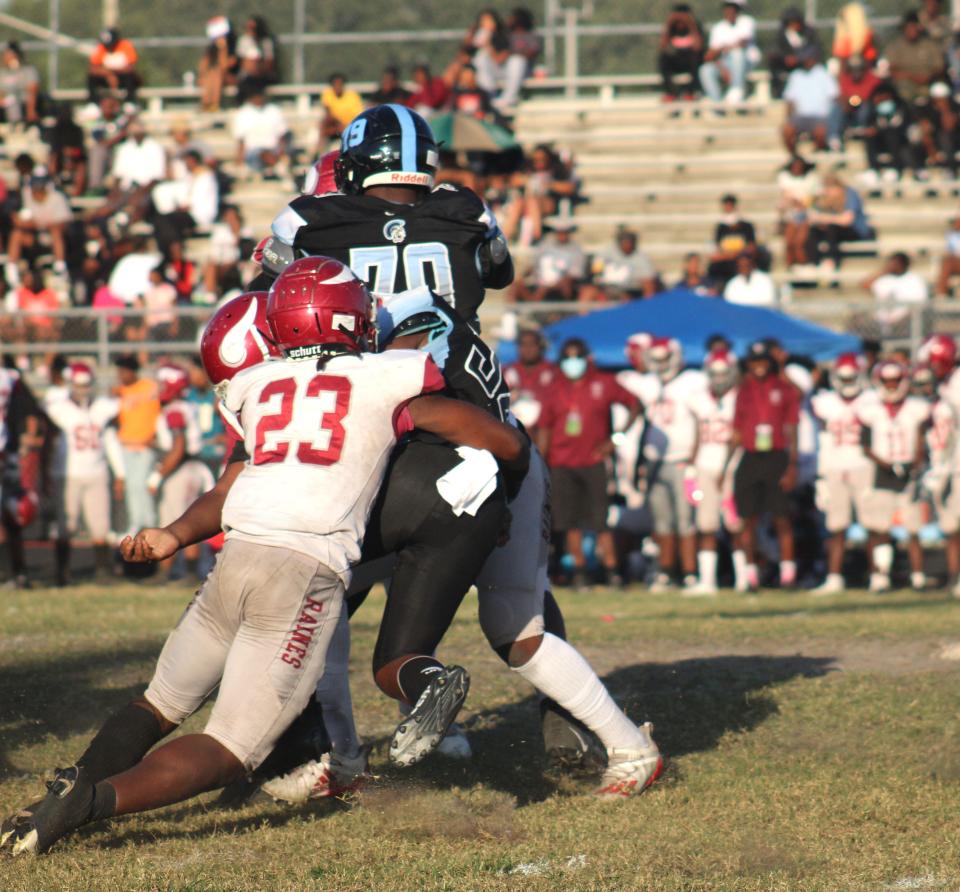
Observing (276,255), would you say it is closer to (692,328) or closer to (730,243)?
(692,328)

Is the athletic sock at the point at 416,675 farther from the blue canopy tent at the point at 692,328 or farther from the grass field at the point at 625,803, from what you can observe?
the blue canopy tent at the point at 692,328

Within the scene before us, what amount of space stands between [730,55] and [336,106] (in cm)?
508

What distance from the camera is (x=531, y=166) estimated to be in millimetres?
19812

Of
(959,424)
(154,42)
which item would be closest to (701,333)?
(959,424)

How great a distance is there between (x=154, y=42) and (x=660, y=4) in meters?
7.22

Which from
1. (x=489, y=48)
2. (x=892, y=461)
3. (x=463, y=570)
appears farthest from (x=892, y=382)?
(x=489, y=48)

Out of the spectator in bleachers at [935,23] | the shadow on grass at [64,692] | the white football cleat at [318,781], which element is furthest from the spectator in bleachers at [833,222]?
the white football cleat at [318,781]

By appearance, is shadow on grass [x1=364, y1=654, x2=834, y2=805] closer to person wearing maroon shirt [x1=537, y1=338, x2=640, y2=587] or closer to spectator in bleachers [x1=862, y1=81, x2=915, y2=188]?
person wearing maroon shirt [x1=537, y1=338, x2=640, y2=587]

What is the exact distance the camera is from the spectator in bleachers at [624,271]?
16734mm

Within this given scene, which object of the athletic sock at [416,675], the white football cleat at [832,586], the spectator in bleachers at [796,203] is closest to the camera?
the athletic sock at [416,675]

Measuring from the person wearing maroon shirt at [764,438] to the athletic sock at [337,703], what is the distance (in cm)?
762

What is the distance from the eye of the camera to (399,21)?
945 inches

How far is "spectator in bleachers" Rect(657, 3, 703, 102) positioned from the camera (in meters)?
20.5

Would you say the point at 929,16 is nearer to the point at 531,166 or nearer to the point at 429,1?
the point at 531,166
